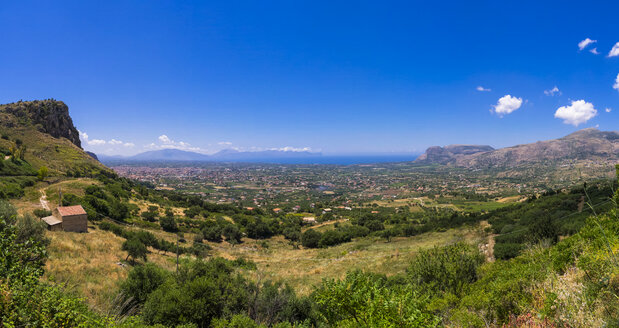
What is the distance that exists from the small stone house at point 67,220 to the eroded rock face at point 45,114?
7022 centimetres

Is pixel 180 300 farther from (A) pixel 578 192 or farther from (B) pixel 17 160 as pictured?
(B) pixel 17 160

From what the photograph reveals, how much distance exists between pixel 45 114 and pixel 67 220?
76347 mm

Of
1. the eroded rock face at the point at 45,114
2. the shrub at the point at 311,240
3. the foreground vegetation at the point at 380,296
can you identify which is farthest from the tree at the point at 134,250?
the eroded rock face at the point at 45,114

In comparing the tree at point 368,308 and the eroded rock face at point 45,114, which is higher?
the eroded rock face at point 45,114

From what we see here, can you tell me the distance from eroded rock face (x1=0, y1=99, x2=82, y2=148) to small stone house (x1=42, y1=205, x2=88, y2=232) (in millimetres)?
70220

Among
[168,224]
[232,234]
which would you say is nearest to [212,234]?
[232,234]

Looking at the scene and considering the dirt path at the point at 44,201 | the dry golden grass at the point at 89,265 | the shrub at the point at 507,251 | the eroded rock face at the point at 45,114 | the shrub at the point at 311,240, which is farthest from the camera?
the eroded rock face at the point at 45,114

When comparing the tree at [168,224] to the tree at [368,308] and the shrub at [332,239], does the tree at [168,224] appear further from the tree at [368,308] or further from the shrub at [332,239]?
the tree at [368,308]

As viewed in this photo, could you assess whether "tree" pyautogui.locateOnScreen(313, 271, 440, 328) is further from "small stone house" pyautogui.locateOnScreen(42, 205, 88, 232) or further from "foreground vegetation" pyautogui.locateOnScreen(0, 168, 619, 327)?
"small stone house" pyautogui.locateOnScreen(42, 205, 88, 232)

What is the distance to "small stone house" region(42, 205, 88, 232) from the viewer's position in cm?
1998

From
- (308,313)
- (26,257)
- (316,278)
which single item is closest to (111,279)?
(26,257)

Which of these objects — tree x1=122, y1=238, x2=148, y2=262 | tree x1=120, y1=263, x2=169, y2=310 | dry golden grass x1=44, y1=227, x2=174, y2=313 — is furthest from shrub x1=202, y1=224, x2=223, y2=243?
tree x1=120, y1=263, x2=169, y2=310

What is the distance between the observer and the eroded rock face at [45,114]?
65.8 meters

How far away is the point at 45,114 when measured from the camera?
68500 millimetres
